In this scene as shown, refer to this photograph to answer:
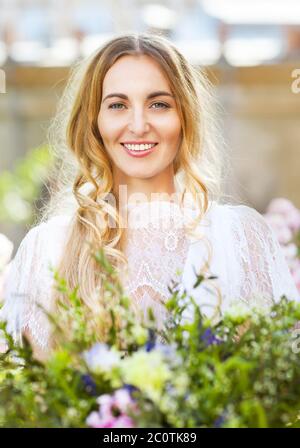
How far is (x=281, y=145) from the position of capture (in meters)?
9.17

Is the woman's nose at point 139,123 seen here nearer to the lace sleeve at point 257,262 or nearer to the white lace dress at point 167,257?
the white lace dress at point 167,257

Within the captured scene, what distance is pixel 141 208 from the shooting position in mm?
1906

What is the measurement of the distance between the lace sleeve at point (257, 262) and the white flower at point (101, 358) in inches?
33.2

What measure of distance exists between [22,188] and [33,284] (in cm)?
249

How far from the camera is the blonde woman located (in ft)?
5.83

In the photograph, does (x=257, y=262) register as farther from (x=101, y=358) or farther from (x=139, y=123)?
(x=101, y=358)

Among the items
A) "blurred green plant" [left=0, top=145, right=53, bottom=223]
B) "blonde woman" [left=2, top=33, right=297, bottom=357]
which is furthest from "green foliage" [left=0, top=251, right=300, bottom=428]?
"blurred green plant" [left=0, top=145, right=53, bottom=223]

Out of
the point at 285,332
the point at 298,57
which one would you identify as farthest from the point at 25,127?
the point at 285,332

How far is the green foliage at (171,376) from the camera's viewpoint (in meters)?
0.96

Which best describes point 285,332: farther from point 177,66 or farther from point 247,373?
point 177,66

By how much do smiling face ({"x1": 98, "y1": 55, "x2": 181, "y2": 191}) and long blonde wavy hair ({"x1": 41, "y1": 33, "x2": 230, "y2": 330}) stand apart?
29 mm

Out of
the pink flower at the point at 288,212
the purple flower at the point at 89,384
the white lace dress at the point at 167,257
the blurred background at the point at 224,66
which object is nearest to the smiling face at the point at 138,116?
the white lace dress at the point at 167,257

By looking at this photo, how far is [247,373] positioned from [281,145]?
8325 mm
